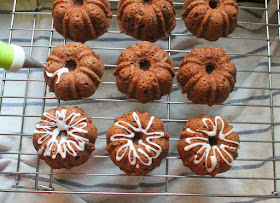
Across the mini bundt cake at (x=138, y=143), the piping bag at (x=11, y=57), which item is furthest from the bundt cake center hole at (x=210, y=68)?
the piping bag at (x=11, y=57)

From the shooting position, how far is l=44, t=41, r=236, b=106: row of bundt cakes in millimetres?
1714

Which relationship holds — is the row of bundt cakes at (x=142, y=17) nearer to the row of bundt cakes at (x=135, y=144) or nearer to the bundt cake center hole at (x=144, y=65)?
the bundt cake center hole at (x=144, y=65)

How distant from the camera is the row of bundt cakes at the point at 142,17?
1783mm

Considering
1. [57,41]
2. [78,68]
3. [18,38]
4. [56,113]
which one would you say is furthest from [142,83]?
[18,38]

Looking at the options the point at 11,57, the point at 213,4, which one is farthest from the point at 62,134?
the point at 213,4

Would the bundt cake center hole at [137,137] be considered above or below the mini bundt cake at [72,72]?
below

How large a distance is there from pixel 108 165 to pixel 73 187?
24cm

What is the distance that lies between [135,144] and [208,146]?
0.36 metres

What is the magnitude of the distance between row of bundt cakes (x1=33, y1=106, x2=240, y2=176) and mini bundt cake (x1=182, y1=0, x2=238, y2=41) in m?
0.49

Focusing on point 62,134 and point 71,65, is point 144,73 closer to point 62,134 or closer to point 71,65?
point 71,65

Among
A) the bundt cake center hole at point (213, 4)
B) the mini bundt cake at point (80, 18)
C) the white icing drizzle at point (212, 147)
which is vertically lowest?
the white icing drizzle at point (212, 147)

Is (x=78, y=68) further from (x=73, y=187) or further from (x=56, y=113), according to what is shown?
(x=73, y=187)

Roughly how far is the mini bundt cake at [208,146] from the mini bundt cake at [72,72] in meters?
0.56

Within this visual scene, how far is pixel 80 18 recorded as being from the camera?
1.77 metres
